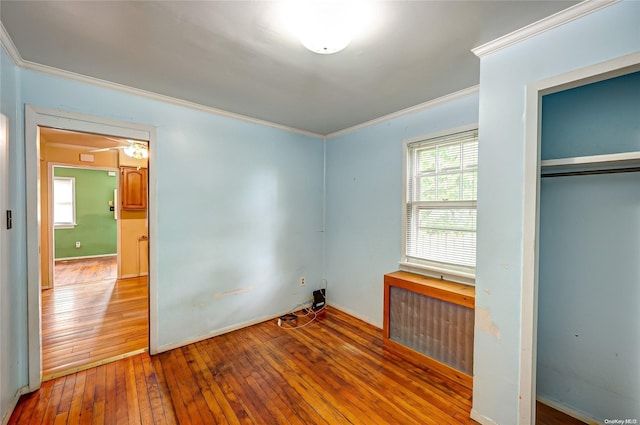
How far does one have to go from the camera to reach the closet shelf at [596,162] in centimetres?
134

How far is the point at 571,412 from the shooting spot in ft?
5.95

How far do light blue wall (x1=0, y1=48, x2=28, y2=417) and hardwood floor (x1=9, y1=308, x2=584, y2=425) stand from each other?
10.8 inches

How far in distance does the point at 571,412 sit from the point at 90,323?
467cm

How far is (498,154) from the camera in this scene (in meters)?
1.68

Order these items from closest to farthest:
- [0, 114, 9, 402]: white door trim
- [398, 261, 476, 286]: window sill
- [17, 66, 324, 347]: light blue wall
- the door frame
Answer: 1. [0, 114, 9, 402]: white door trim
2. the door frame
3. [398, 261, 476, 286]: window sill
4. [17, 66, 324, 347]: light blue wall

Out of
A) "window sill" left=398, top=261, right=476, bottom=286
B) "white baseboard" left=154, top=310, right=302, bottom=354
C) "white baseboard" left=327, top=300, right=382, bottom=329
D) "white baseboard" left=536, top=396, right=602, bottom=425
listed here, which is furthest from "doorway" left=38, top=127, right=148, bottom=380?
"white baseboard" left=536, top=396, right=602, bottom=425

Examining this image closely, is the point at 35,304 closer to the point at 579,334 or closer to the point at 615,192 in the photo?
the point at 579,334

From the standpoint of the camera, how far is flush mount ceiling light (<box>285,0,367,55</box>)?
1363 mm

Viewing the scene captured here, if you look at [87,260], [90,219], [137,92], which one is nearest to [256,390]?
[137,92]

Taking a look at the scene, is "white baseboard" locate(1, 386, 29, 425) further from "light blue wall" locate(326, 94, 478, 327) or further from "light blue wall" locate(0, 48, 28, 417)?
"light blue wall" locate(326, 94, 478, 327)

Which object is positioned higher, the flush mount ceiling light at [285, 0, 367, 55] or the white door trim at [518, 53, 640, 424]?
the flush mount ceiling light at [285, 0, 367, 55]

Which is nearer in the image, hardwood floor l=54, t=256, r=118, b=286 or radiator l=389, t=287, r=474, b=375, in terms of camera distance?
radiator l=389, t=287, r=474, b=375

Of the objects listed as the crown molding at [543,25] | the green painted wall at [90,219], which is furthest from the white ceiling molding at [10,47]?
the green painted wall at [90,219]

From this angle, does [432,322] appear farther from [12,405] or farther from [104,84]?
[104,84]
